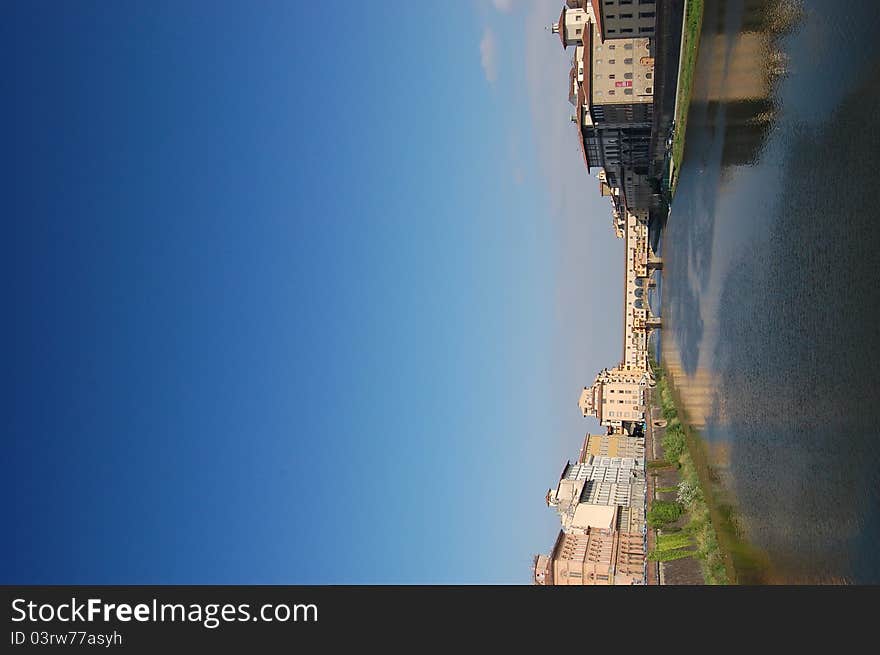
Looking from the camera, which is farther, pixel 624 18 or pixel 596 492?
pixel 596 492

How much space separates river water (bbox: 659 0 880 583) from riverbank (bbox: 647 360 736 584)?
2.73 metres

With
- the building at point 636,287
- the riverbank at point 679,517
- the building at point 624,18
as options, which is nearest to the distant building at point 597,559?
the riverbank at point 679,517

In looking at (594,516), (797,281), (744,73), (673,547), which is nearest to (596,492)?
(594,516)

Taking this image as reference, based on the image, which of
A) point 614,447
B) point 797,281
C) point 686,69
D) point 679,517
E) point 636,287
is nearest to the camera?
point 797,281

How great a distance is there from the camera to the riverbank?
30.1m

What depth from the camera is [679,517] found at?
1453 inches

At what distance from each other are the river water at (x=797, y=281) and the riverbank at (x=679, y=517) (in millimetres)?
2734

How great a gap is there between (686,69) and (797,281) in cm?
2566

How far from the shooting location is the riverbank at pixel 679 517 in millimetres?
30078

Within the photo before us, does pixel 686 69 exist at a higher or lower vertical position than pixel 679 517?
higher

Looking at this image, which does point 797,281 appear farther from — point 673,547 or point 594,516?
point 594,516

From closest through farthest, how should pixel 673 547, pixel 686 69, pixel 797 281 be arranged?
pixel 797 281, pixel 673 547, pixel 686 69

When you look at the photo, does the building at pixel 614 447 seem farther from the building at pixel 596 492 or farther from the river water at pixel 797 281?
the river water at pixel 797 281

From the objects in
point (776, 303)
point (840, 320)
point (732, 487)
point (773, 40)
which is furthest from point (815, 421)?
point (773, 40)
